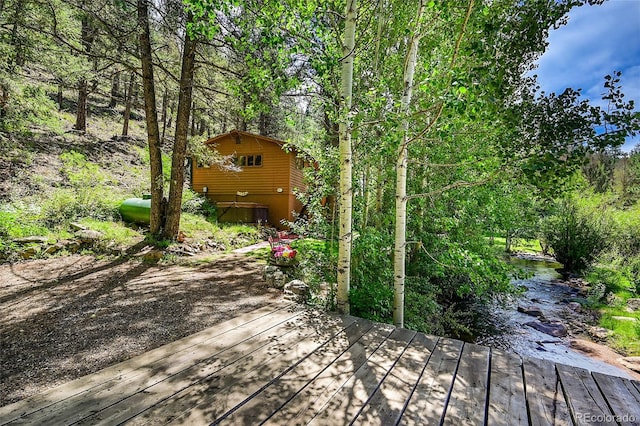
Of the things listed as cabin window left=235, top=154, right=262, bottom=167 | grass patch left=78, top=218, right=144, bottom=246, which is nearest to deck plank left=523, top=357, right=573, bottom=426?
grass patch left=78, top=218, right=144, bottom=246

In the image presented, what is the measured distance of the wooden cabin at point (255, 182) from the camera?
519 inches

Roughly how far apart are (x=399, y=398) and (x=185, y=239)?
24.2 feet

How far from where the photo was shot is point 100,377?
82.5 inches

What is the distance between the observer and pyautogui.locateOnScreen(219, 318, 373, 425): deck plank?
166 cm

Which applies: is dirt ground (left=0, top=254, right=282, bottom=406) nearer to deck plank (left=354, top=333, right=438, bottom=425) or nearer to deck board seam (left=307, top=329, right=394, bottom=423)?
deck board seam (left=307, top=329, right=394, bottom=423)

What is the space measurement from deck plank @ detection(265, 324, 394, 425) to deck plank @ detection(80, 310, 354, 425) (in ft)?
0.96

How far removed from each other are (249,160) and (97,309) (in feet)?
37.7

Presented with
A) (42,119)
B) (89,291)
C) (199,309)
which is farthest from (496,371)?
(42,119)

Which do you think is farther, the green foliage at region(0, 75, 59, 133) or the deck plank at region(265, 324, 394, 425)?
the green foliage at region(0, 75, 59, 133)

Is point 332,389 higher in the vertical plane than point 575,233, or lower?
lower

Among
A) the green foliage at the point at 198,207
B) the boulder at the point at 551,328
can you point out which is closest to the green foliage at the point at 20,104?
the green foliage at the point at 198,207

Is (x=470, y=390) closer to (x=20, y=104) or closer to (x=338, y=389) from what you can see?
(x=338, y=389)

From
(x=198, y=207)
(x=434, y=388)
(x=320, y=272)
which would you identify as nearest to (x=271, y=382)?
(x=434, y=388)

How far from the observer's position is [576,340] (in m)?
5.38
